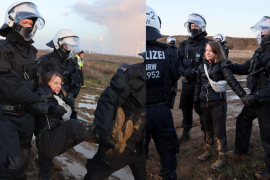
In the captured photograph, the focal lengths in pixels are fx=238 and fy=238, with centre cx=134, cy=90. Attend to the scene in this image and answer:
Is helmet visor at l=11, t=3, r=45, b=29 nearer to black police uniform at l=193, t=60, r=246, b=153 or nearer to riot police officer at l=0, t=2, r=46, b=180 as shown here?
riot police officer at l=0, t=2, r=46, b=180

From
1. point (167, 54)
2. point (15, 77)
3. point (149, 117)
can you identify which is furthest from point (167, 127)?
point (15, 77)

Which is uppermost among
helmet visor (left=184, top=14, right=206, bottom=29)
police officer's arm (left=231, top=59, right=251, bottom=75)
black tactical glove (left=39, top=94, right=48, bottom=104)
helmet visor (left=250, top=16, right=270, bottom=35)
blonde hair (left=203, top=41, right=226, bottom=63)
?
helmet visor (left=184, top=14, right=206, bottom=29)

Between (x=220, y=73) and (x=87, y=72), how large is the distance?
589 inches

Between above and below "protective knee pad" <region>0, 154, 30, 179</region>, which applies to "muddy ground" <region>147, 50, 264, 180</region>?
below

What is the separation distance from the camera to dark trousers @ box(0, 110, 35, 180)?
9.15ft

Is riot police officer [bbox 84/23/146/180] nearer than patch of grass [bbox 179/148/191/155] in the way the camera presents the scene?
Yes

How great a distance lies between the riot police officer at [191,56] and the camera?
4539 mm

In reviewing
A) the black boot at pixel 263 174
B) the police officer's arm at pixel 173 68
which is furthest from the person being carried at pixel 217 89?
the police officer's arm at pixel 173 68

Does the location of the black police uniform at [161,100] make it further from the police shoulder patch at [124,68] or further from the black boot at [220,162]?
the black boot at [220,162]

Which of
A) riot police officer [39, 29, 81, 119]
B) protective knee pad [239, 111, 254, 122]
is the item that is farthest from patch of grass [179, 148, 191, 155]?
riot police officer [39, 29, 81, 119]

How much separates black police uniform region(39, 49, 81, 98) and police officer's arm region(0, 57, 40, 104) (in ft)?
4.80

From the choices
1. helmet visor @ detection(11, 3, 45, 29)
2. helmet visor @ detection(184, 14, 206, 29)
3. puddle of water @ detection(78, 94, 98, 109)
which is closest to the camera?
helmet visor @ detection(11, 3, 45, 29)

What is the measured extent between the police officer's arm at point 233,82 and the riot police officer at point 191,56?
34.4 inches

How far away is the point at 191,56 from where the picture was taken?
15.5ft
